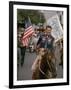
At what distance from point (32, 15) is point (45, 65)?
31cm

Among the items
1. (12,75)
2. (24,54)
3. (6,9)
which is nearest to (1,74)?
(12,75)

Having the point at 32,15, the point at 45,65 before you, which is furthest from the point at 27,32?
the point at 45,65

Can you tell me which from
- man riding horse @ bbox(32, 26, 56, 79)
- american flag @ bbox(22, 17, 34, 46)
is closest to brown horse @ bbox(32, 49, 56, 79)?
man riding horse @ bbox(32, 26, 56, 79)

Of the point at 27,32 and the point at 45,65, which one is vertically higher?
the point at 27,32

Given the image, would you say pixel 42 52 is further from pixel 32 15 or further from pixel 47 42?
pixel 32 15

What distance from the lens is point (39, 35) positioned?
1.58 meters

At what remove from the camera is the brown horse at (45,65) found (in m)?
1.58

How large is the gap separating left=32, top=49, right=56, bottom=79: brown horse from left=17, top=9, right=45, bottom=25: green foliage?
0.18m

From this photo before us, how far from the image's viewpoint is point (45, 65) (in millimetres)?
1594

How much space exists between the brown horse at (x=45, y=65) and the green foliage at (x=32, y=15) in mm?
180

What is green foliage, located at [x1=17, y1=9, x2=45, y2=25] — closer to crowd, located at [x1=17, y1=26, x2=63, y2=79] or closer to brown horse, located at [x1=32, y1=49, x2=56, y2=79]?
crowd, located at [x1=17, y1=26, x2=63, y2=79]

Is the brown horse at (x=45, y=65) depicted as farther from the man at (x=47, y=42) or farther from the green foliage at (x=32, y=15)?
the green foliage at (x=32, y=15)

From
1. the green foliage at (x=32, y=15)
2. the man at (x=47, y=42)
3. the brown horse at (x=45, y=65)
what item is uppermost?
the green foliage at (x=32, y=15)

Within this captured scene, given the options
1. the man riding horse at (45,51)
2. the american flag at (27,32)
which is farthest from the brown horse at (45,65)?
the american flag at (27,32)
